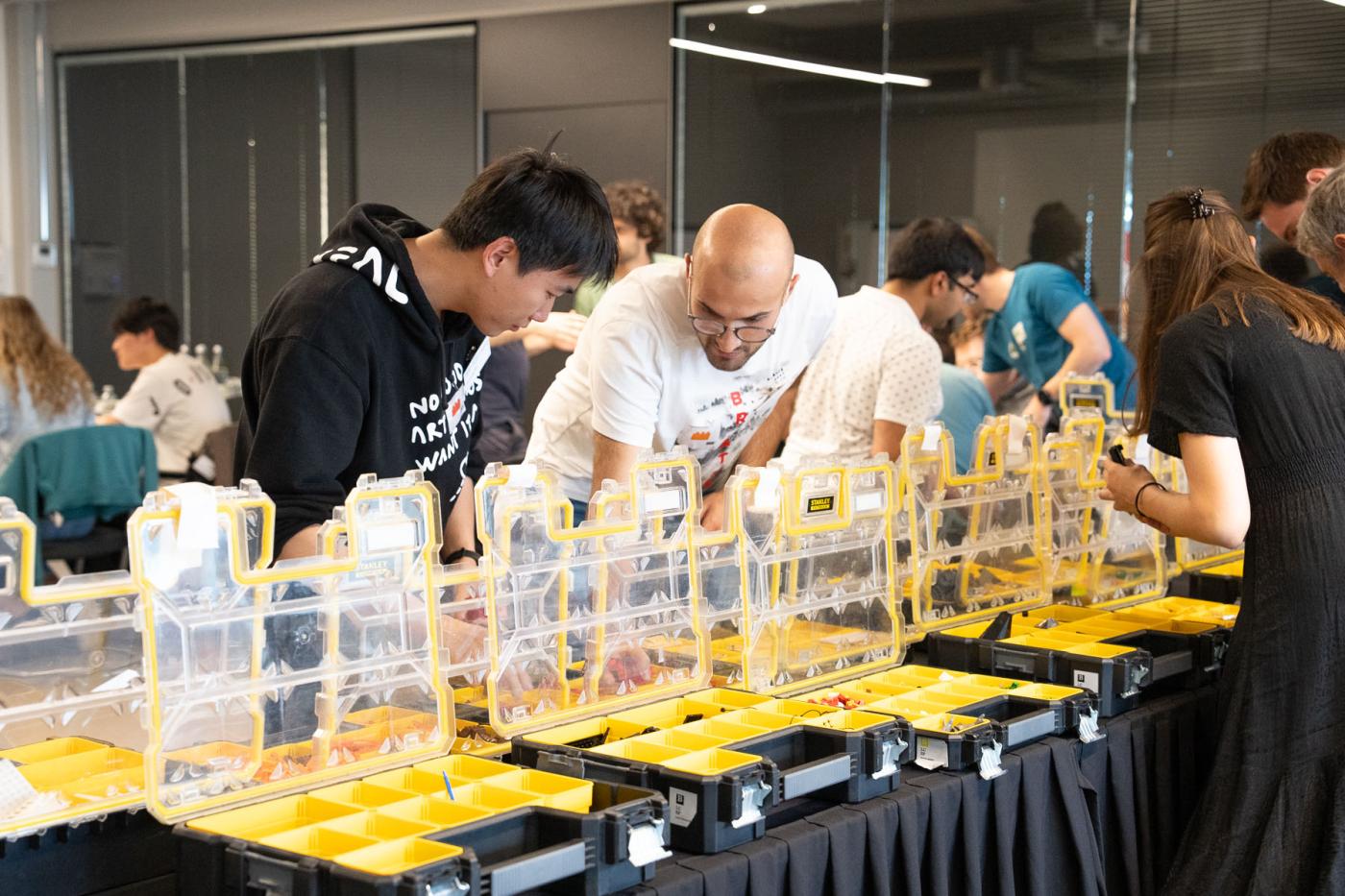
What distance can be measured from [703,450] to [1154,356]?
0.73m

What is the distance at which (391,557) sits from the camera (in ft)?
5.02

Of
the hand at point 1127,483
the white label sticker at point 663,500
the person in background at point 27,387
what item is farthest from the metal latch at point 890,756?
the person in background at point 27,387

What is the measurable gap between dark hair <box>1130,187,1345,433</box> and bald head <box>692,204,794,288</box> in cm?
53

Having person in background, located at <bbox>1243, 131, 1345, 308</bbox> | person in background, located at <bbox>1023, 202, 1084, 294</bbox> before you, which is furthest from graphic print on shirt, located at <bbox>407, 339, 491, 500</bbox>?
person in background, located at <bbox>1023, 202, 1084, 294</bbox>

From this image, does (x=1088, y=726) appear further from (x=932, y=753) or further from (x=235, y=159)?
(x=235, y=159)

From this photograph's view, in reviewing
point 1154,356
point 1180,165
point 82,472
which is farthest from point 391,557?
point 1180,165

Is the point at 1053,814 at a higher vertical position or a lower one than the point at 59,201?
lower

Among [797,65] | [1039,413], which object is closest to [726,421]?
[1039,413]

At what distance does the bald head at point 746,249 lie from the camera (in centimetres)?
202

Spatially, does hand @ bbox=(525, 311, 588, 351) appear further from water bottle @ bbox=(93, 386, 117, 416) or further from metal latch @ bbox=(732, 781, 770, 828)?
water bottle @ bbox=(93, 386, 117, 416)

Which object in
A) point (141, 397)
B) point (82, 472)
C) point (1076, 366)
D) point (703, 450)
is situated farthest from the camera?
point (141, 397)

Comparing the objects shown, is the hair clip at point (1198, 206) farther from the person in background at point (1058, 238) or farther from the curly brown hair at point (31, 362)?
the curly brown hair at point (31, 362)

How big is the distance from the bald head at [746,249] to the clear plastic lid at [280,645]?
650 millimetres

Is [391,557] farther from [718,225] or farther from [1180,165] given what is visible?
[1180,165]
